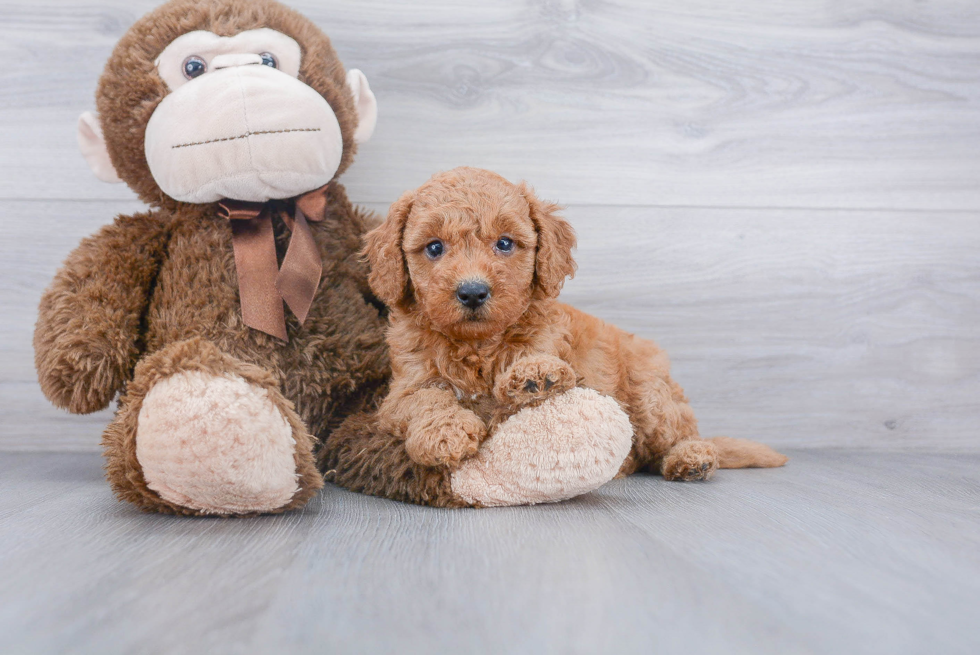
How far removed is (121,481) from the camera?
106 centimetres

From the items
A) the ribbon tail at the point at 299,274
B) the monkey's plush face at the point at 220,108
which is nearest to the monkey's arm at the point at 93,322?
the monkey's plush face at the point at 220,108

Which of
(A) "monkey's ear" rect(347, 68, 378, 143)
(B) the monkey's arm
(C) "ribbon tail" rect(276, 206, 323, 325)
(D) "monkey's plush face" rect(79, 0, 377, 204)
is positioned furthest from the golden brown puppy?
(B) the monkey's arm

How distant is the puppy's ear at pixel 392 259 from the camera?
1.19 m

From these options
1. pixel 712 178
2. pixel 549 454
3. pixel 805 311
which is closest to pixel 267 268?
pixel 549 454

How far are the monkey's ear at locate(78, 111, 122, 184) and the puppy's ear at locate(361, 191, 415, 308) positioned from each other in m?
0.62

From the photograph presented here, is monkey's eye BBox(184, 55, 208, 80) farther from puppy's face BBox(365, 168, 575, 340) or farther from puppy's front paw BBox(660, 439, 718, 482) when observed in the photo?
puppy's front paw BBox(660, 439, 718, 482)

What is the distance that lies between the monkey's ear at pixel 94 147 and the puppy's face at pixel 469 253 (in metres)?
0.63

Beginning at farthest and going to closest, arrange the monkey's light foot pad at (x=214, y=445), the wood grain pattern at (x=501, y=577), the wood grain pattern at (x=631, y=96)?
the wood grain pattern at (x=631, y=96)
the monkey's light foot pad at (x=214, y=445)
the wood grain pattern at (x=501, y=577)

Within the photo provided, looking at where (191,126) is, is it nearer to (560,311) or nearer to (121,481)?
(121,481)

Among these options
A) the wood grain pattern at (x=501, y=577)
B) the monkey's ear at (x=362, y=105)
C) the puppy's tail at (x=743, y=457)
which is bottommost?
the puppy's tail at (x=743, y=457)

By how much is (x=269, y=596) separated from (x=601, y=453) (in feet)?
1.82

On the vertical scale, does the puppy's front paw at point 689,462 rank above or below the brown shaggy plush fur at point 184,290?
below

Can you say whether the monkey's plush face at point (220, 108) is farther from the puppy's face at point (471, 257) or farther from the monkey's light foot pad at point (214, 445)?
the monkey's light foot pad at point (214, 445)

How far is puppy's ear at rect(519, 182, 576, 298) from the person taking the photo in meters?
1.20
